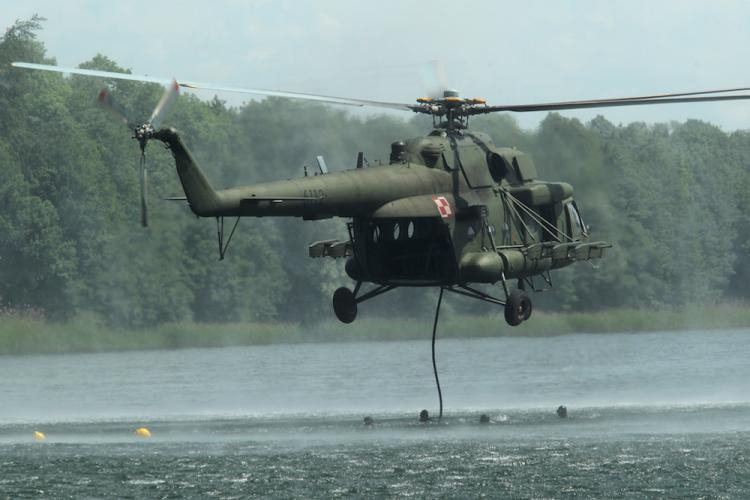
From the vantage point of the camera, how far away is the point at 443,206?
41656mm

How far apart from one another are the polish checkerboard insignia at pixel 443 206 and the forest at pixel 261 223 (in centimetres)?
3235

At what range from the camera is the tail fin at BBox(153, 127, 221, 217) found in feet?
119

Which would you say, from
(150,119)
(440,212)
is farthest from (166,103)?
(440,212)

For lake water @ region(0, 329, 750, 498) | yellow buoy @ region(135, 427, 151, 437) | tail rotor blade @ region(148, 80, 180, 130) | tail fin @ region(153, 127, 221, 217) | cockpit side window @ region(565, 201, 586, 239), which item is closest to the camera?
tail rotor blade @ region(148, 80, 180, 130)

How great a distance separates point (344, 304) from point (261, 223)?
152ft

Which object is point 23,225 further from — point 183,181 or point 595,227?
point 183,181

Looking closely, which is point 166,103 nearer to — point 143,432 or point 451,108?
point 451,108

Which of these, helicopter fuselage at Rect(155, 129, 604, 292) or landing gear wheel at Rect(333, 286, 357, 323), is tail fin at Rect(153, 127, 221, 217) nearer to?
helicopter fuselage at Rect(155, 129, 604, 292)

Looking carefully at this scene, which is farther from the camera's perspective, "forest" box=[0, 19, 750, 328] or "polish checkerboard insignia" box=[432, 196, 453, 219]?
"forest" box=[0, 19, 750, 328]

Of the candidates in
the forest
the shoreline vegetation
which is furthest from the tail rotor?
the shoreline vegetation

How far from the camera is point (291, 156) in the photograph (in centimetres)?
8531

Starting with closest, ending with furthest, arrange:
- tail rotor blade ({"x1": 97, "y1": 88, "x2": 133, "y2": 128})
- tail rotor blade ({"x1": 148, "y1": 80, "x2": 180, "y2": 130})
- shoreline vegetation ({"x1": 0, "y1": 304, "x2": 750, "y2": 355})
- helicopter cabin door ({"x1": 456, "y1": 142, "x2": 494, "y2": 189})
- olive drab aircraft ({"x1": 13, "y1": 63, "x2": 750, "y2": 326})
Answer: tail rotor blade ({"x1": 148, "y1": 80, "x2": 180, "y2": 130}) → tail rotor blade ({"x1": 97, "y1": 88, "x2": 133, "y2": 128}) → olive drab aircraft ({"x1": 13, "y1": 63, "x2": 750, "y2": 326}) → helicopter cabin door ({"x1": 456, "y1": 142, "x2": 494, "y2": 189}) → shoreline vegetation ({"x1": 0, "y1": 304, "x2": 750, "y2": 355})

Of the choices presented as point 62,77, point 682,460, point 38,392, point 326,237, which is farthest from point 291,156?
point 62,77

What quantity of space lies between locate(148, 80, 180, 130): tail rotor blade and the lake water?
52.0ft
